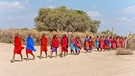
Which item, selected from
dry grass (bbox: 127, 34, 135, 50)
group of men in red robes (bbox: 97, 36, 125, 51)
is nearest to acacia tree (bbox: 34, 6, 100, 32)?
dry grass (bbox: 127, 34, 135, 50)

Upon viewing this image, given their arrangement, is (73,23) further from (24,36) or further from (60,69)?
(60,69)

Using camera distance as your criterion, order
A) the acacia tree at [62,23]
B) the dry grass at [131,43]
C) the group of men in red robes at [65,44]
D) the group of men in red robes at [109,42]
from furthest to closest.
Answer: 1. the acacia tree at [62,23]
2. the dry grass at [131,43]
3. the group of men in red robes at [109,42]
4. the group of men in red robes at [65,44]

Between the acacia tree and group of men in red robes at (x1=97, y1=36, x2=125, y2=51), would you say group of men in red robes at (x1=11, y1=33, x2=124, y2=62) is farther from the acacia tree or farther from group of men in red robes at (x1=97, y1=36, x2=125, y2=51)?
the acacia tree

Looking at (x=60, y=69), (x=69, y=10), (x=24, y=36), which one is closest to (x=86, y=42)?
(x=24, y=36)

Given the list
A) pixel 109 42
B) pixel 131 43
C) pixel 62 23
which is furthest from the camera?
pixel 62 23

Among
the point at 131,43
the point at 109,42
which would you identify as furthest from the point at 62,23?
the point at 109,42

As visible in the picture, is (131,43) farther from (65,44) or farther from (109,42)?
(65,44)

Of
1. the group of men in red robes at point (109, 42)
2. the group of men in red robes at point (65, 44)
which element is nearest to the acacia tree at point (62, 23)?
the group of men in red robes at point (109, 42)

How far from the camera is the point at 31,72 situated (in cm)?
1594

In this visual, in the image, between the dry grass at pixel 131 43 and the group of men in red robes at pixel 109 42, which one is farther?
the dry grass at pixel 131 43

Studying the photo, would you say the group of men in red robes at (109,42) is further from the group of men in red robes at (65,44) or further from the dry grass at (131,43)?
the dry grass at (131,43)

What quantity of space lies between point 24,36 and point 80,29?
29363mm

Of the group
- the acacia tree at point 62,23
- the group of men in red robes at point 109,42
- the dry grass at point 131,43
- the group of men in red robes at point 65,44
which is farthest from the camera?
the acacia tree at point 62,23

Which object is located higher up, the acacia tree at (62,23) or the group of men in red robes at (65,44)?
the acacia tree at (62,23)
